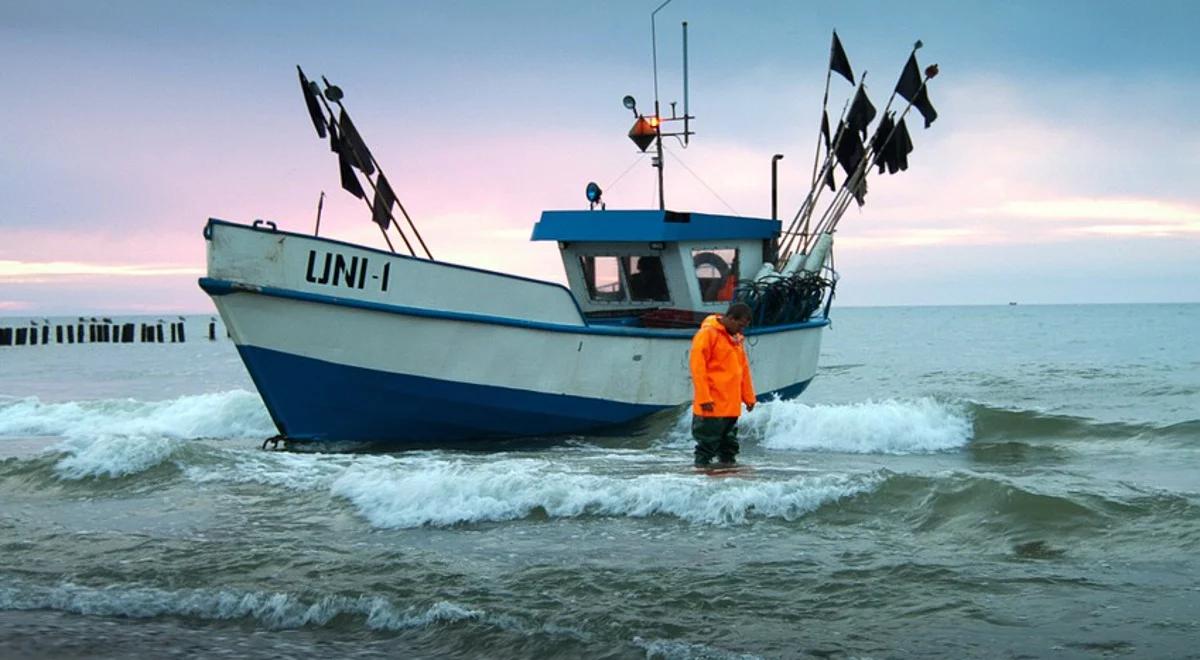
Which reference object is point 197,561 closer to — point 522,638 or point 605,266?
point 522,638

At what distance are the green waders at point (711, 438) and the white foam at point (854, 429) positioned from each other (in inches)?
129

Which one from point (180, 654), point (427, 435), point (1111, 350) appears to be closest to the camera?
point (180, 654)

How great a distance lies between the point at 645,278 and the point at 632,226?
776mm

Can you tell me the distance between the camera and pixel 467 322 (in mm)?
12328

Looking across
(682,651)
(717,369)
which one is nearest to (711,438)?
(717,369)

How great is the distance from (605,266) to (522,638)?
10.4 m

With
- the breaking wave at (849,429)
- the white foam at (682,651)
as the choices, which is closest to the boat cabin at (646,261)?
the breaking wave at (849,429)

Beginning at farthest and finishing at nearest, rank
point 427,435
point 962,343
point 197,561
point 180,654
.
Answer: point 962,343, point 427,435, point 197,561, point 180,654

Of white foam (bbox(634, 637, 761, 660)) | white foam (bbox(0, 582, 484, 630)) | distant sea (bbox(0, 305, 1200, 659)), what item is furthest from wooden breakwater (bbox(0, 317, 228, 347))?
white foam (bbox(634, 637, 761, 660))

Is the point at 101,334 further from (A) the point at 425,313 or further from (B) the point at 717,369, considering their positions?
(B) the point at 717,369

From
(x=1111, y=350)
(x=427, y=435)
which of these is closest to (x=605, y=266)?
(x=427, y=435)

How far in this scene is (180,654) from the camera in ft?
17.0

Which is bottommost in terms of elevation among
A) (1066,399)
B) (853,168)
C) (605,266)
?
(1066,399)

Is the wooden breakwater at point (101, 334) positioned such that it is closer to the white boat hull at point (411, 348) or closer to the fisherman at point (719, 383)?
the white boat hull at point (411, 348)
